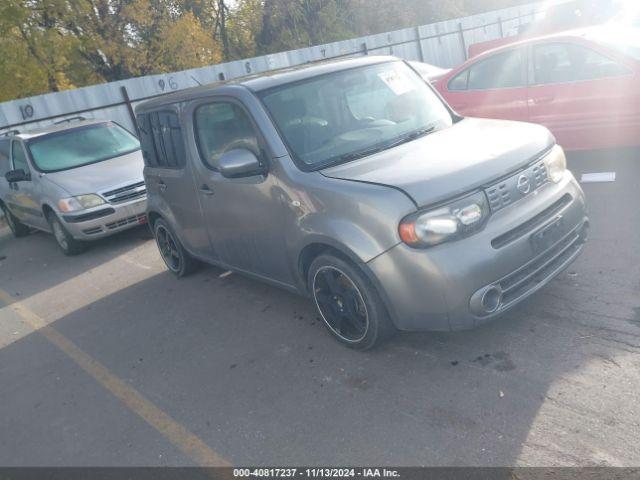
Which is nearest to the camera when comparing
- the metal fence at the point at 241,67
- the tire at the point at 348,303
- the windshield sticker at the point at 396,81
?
the tire at the point at 348,303

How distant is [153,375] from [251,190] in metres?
1.57

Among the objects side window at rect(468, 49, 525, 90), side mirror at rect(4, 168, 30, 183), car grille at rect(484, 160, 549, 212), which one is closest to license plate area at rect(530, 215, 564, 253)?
car grille at rect(484, 160, 549, 212)

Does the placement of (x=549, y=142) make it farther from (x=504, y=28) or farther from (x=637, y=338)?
(x=504, y=28)

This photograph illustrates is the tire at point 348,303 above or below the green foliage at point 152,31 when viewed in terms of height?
below

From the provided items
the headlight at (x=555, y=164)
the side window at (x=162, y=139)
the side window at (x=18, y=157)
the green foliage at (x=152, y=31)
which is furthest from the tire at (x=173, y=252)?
the green foliage at (x=152, y=31)

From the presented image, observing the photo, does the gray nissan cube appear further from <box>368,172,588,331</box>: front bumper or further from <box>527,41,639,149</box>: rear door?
<box>527,41,639,149</box>: rear door

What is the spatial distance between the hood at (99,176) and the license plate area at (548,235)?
6037 millimetres

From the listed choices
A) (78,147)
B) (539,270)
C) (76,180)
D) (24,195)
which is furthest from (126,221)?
(539,270)

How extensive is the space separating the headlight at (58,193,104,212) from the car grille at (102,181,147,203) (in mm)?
163

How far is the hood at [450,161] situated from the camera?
337cm

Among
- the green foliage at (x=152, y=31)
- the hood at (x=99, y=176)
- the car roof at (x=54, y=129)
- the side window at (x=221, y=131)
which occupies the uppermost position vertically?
the green foliage at (x=152, y=31)

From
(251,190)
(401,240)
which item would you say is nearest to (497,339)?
(401,240)

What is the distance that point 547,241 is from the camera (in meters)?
3.59

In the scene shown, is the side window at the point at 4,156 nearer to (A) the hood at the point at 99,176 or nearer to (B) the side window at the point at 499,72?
(A) the hood at the point at 99,176
